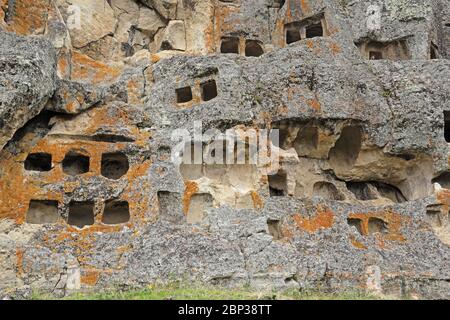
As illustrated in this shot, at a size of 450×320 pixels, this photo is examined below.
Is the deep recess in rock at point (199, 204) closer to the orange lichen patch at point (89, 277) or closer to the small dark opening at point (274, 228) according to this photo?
the small dark opening at point (274, 228)

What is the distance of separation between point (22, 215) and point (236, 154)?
6.47 metres

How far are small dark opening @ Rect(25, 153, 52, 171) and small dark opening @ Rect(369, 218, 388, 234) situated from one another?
1018cm

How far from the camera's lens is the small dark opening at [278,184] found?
55.3 feet

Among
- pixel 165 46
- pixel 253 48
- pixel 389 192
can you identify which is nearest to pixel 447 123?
pixel 389 192

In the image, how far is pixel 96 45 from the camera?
2136 cm

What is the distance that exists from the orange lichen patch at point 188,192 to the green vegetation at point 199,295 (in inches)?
123

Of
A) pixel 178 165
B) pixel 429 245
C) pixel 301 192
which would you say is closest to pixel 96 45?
pixel 178 165

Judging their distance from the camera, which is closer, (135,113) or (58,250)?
(58,250)

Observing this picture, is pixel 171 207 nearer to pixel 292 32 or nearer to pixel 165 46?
pixel 165 46

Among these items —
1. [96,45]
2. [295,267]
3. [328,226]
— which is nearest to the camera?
[295,267]

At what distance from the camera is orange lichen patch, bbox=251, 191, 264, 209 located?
49.9ft

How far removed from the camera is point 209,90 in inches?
725

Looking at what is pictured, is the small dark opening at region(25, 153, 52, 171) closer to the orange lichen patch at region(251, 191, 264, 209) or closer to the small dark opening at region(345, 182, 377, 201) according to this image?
the orange lichen patch at region(251, 191, 264, 209)

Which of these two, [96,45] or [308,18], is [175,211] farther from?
[308,18]
